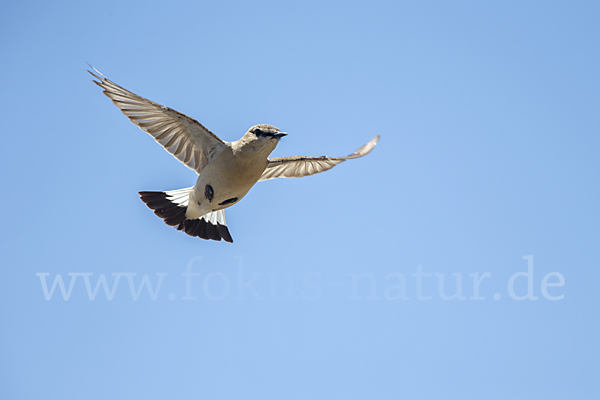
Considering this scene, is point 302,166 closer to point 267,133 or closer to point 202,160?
point 202,160

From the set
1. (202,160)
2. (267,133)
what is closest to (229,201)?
(202,160)

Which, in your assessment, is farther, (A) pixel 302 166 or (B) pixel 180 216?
(A) pixel 302 166

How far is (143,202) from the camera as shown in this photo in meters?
10.7

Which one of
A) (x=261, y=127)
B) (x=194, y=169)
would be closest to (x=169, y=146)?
(x=194, y=169)

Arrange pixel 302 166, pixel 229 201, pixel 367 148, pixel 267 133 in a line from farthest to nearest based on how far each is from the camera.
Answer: pixel 367 148 → pixel 302 166 → pixel 229 201 → pixel 267 133

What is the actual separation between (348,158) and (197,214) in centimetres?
299

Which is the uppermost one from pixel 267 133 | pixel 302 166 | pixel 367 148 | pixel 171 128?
pixel 367 148

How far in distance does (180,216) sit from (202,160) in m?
1.21

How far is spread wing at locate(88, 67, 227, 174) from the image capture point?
895 cm

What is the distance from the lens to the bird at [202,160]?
Answer: 8.92 m

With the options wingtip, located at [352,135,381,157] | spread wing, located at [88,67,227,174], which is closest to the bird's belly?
spread wing, located at [88,67,227,174]

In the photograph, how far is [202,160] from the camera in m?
9.97

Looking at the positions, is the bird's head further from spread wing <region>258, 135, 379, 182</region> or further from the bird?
spread wing <region>258, 135, 379, 182</region>

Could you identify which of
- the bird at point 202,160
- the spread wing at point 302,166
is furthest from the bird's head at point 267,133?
the spread wing at point 302,166
